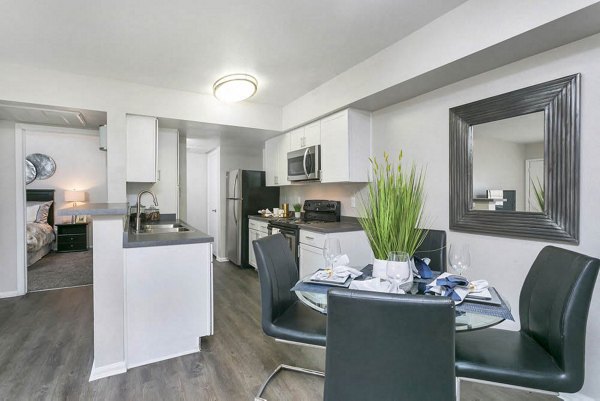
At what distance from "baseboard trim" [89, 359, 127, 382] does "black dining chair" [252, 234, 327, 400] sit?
3.24ft

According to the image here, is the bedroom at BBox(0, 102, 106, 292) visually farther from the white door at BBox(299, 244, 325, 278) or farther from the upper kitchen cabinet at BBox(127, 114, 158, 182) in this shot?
the white door at BBox(299, 244, 325, 278)

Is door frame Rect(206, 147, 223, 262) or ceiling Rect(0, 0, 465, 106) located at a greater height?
ceiling Rect(0, 0, 465, 106)

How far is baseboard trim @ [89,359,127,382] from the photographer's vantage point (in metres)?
1.95

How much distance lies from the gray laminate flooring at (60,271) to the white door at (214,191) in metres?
1.96

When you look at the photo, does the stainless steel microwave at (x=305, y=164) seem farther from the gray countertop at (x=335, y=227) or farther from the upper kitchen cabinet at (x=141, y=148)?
the upper kitchen cabinet at (x=141, y=148)

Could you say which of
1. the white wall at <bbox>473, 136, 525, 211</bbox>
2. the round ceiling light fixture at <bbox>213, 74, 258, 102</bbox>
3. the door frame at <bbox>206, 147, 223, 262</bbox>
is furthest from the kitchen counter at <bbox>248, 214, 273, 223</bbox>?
the white wall at <bbox>473, 136, 525, 211</bbox>

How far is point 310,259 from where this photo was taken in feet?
10.7

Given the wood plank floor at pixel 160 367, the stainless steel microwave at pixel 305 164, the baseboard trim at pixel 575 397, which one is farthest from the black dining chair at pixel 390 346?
the stainless steel microwave at pixel 305 164

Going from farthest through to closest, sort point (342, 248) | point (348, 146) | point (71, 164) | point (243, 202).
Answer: point (71, 164) < point (243, 202) < point (348, 146) < point (342, 248)

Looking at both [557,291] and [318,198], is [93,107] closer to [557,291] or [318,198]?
[318,198]

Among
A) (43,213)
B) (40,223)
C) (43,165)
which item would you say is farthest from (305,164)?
(43,165)

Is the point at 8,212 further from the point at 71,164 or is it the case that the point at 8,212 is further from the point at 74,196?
the point at 71,164

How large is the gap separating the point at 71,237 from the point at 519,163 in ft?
23.6

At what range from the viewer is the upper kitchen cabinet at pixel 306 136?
3.64 metres
